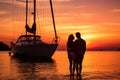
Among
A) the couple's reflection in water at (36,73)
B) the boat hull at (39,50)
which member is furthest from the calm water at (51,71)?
the boat hull at (39,50)

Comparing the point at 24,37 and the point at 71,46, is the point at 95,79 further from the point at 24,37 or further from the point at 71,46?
the point at 24,37

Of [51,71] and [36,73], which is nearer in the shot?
[36,73]

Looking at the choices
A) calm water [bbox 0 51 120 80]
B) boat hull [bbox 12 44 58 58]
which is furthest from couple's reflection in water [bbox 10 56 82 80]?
boat hull [bbox 12 44 58 58]

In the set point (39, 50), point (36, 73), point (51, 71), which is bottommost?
point (39, 50)

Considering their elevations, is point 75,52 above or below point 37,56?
above

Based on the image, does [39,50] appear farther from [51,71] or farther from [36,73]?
[36,73]

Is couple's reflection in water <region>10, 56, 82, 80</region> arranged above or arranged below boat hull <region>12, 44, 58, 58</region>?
above

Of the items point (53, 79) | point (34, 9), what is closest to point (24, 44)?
point (34, 9)

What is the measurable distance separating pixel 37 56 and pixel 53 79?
30.8m

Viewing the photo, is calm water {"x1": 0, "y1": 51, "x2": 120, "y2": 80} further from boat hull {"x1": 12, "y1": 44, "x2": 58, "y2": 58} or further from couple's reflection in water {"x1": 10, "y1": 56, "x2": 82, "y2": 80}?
boat hull {"x1": 12, "y1": 44, "x2": 58, "y2": 58}

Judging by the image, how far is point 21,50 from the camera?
51062 millimetres

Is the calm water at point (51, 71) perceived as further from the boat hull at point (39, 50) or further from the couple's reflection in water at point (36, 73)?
the boat hull at point (39, 50)

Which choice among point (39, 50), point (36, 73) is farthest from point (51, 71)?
point (39, 50)

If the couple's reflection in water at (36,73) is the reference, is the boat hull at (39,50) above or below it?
below
